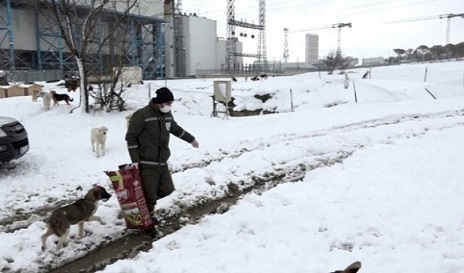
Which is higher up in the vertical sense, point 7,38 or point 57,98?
point 7,38

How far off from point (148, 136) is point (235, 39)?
66.3 meters

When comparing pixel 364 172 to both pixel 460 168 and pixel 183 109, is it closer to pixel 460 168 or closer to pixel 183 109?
pixel 460 168

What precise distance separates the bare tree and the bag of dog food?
9.68 metres

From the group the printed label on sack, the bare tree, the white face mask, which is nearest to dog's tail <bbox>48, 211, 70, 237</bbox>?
the printed label on sack

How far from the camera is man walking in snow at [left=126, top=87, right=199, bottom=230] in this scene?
194 inches

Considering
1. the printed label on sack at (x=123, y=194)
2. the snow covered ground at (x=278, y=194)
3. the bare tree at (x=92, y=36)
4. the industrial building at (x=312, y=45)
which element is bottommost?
the snow covered ground at (x=278, y=194)

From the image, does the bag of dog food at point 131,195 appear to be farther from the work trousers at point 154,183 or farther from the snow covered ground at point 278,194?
the snow covered ground at point 278,194

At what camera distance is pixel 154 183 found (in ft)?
16.8

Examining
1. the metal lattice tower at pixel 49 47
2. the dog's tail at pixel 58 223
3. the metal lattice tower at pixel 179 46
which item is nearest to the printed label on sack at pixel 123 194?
the dog's tail at pixel 58 223

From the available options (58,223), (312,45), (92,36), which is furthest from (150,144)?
(312,45)

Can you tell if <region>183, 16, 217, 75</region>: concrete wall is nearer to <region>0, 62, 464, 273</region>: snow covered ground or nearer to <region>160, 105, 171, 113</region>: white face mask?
<region>0, 62, 464, 273</region>: snow covered ground

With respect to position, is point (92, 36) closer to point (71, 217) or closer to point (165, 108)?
point (165, 108)

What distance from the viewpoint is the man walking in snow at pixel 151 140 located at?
4.93 meters

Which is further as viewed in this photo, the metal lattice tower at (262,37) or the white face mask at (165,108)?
the metal lattice tower at (262,37)
